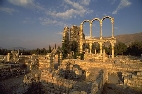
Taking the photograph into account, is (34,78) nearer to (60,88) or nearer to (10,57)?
(60,88)

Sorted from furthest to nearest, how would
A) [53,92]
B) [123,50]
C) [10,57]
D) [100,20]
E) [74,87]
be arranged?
[123,50]
[100,20]
[10,57]
[53,92]
[74,87]

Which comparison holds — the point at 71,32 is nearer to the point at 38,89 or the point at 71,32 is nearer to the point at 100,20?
the point at 100,20

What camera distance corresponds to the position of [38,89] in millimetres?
8172

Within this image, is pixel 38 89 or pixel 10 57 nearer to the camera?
pixel 38 89

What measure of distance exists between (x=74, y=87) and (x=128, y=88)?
550cm

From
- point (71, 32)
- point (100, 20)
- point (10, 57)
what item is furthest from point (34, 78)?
point (71, 32)

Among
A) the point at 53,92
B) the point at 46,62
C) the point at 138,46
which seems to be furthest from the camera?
the point at 138,46

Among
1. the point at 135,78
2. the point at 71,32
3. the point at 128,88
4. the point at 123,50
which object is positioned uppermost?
the point at 71,32

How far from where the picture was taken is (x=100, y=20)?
35.7 metres

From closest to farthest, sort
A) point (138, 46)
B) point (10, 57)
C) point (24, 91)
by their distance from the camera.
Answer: point (24, 91)
point (10, 57)
point (138, 46)

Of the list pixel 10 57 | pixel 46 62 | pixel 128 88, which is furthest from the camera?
pixel 10 57

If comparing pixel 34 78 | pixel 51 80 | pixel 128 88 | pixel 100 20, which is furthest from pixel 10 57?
pixel 100 20

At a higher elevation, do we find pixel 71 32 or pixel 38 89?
pixel 71 32

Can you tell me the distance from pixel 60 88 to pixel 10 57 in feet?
65.9
